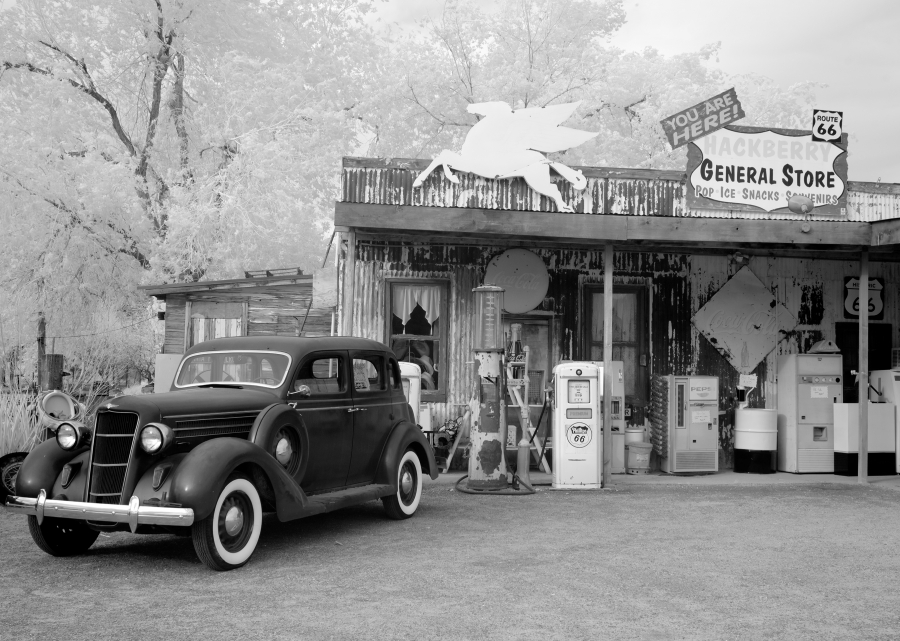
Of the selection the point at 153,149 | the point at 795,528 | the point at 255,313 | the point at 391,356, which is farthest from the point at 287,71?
the point at 795,528

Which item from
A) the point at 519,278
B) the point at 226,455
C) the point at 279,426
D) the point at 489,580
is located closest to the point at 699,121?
the point at 519,278

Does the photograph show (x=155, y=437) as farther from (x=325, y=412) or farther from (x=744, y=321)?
(x=744, y=321)

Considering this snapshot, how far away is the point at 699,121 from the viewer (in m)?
13.0

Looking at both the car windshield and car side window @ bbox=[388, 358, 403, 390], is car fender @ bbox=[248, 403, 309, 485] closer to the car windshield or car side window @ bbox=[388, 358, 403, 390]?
the car windshield

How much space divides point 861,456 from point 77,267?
62.8ft

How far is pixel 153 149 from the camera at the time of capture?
82.2ft

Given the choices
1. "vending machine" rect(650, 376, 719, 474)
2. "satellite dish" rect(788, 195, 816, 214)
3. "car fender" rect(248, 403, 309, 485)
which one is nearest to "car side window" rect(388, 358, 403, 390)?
"car fender" rect(248, 403, 309, 485)

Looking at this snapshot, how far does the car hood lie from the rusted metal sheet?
5.36 meters

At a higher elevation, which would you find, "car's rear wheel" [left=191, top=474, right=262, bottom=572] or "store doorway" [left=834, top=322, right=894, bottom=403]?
"store doorway" [left=834, top=322, right=894, bottom=403]

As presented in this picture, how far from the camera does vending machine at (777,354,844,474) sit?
12.8 m

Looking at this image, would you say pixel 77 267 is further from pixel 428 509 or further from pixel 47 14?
pixel 428 509

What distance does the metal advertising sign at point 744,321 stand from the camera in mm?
13375

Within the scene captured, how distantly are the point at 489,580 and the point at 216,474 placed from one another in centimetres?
195

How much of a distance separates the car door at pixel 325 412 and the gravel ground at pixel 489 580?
545 mm
